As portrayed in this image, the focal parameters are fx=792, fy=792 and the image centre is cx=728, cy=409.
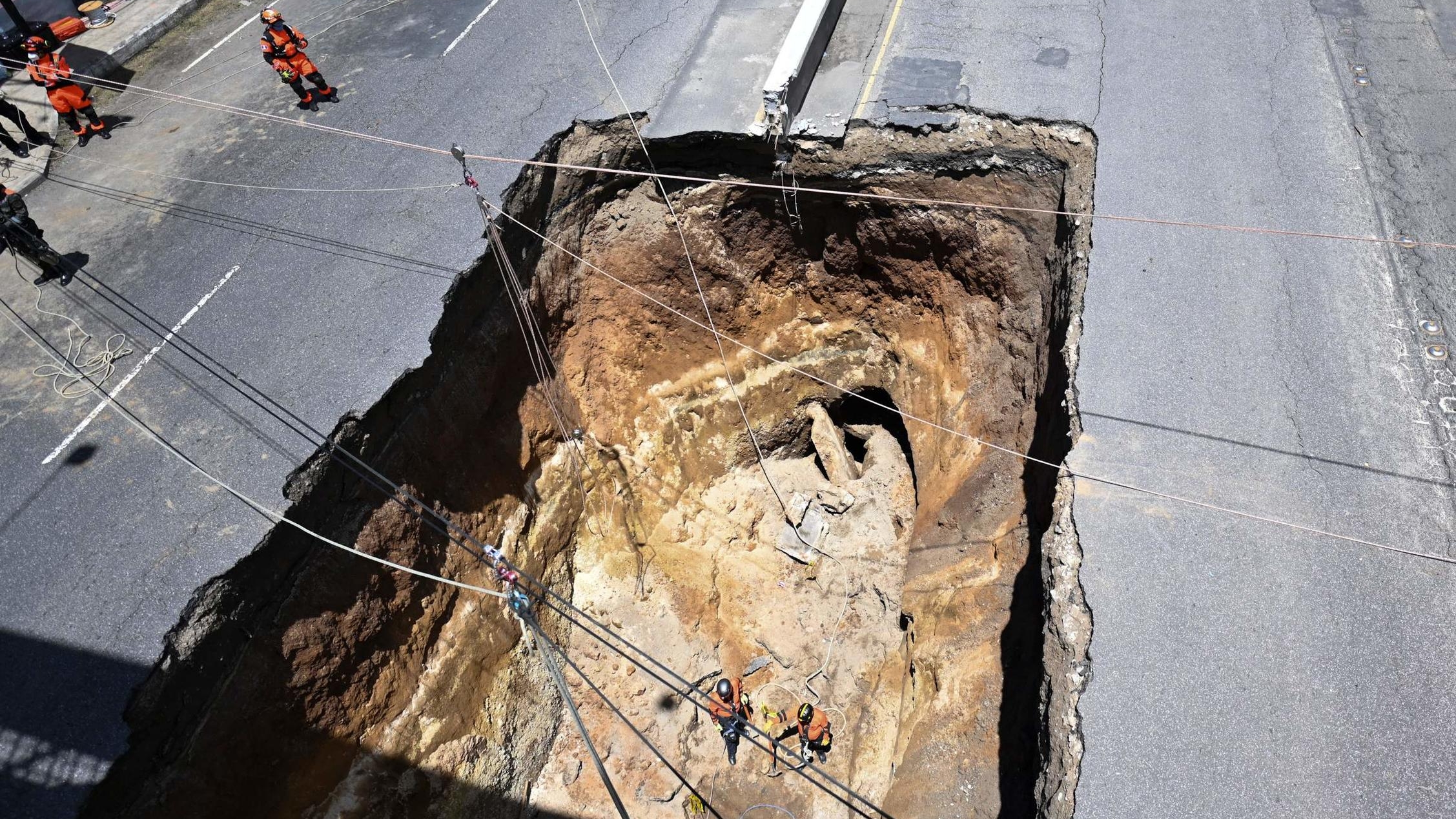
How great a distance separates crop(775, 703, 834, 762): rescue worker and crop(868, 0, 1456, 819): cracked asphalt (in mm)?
3177

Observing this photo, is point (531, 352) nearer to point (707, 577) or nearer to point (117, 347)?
point (707, 577)

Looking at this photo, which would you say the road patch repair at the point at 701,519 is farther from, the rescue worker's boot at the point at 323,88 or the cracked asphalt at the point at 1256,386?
the rescue worker's boot at the point at 323,88

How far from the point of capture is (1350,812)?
4527 mm

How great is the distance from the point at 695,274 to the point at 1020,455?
424 centimetres

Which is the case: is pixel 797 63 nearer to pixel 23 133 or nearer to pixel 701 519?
pixel 701 519

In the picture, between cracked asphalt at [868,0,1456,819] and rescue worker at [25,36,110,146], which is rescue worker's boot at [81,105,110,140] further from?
cracked asphalt at [868,0,1456,819]

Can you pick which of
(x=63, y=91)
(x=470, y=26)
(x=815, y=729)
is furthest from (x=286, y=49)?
(x=815, y=729)

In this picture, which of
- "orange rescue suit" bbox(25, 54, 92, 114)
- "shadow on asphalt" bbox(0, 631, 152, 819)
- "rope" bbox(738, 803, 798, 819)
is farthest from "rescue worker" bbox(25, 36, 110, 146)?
"rope" bbox(738, 803, 798, 819)

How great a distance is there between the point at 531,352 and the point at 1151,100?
23.2 feet

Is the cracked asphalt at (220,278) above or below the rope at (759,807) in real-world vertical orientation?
above

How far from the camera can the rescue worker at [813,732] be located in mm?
7535

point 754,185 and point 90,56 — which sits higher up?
point 90,56

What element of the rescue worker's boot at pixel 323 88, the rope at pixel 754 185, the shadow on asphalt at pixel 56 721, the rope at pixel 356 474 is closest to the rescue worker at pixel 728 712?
the rope at pixel 356 474

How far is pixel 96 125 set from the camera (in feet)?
34.3
